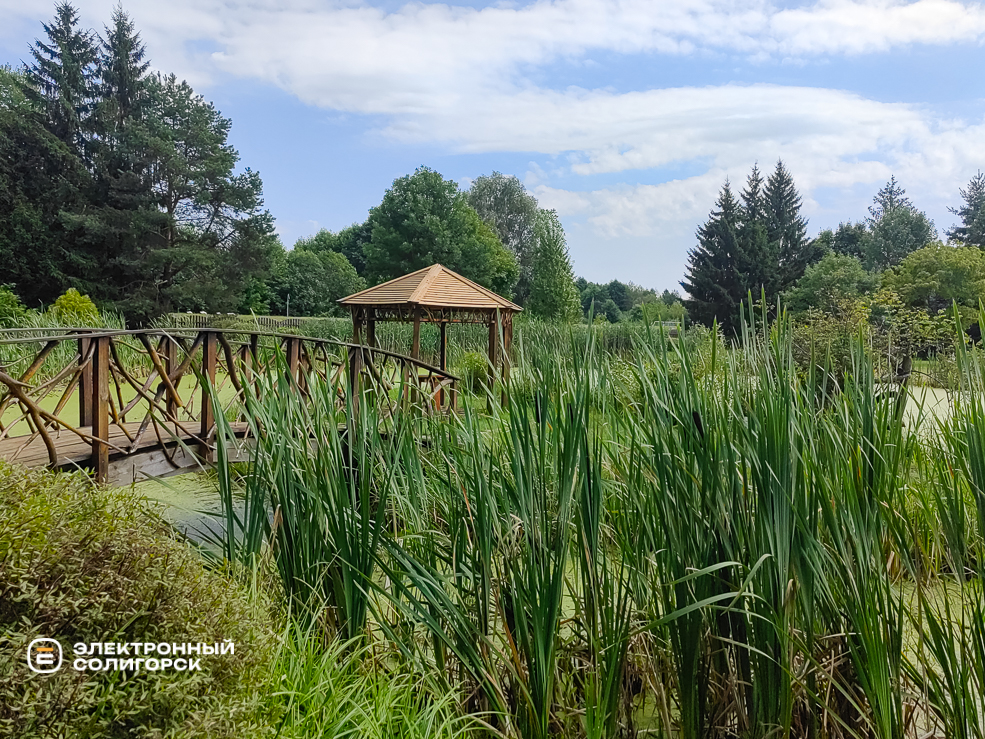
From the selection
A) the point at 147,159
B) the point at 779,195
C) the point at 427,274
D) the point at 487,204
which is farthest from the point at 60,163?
the point at 779,195

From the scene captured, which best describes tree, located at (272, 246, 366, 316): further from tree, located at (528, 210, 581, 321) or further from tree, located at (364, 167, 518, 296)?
tree, located at (528, 210, 581, 321)

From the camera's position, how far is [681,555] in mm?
1918

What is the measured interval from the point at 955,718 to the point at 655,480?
0.93m

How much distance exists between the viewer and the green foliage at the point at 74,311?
14.7 m

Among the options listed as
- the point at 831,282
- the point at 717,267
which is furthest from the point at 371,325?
the point at 717,267

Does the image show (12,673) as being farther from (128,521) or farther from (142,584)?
(128,521)

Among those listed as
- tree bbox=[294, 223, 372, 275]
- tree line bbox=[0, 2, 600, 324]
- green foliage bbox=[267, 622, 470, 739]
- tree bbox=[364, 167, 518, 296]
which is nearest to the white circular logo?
green foliage bbox=[267, 622, 470, 739]

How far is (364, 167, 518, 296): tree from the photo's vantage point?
32594mm

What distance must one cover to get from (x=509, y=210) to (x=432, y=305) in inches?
1376

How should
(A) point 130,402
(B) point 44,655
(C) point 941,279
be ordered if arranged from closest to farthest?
(B) point 44,655 < (A) point 130,402 < (C) point 941,279

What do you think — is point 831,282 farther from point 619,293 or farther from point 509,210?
point 619,293

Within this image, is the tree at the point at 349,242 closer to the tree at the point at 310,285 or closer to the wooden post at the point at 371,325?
the tree at the point at 310,285

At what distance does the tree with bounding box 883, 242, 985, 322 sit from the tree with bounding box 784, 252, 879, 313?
405 cm

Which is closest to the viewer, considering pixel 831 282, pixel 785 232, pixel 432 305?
pixel 432 305
